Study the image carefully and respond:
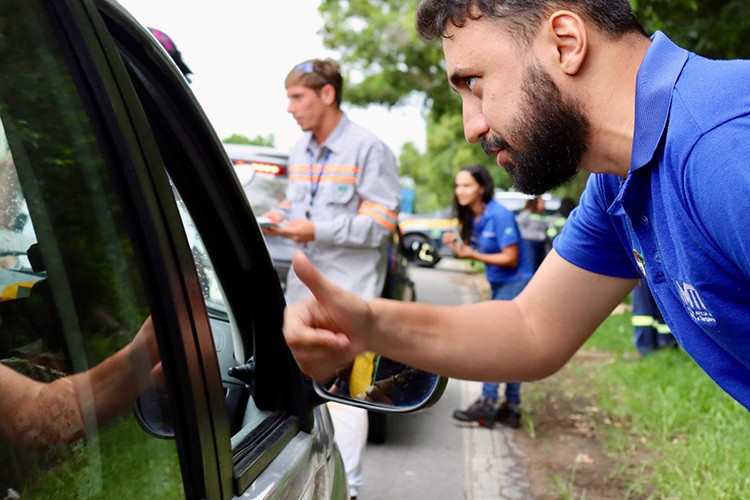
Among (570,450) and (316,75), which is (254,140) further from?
(316,75)

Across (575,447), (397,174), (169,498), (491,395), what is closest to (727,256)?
(169,498)

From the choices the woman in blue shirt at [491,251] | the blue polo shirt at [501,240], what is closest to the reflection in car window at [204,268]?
the woman in blue shirt at [491,251]

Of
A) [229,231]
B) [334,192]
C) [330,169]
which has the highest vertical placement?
[229,231]

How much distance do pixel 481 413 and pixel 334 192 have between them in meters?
2.43

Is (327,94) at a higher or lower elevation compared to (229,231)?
higher

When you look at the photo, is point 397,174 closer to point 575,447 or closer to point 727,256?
point 575,447

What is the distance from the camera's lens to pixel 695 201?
143 cm

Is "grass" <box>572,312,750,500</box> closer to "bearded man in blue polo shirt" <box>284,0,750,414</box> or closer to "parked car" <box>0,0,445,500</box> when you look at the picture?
"bearded man in blue polo shirt" <box>284,0,750,414</box>

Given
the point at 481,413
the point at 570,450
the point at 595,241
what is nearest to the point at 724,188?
the point at 595,241

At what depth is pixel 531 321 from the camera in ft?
7.22

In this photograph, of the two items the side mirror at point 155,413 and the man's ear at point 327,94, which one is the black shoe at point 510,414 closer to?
the man's ear at point 327,94

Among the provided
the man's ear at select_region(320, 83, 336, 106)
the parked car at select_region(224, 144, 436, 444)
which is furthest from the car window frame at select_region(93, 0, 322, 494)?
the parked car at select_region(224, 144, 436, 444)

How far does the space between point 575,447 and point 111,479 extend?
15.8 ft

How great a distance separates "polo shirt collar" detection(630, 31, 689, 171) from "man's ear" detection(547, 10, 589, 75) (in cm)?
12
